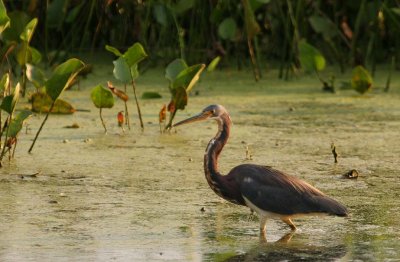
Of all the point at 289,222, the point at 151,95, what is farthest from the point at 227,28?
the point at 289,222

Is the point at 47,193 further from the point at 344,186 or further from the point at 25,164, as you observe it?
the point at 344,186

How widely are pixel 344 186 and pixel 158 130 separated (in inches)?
54.4

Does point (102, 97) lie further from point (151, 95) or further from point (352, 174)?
point (352, 174)

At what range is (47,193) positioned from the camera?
14.2ft

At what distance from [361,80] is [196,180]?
7.02 ft

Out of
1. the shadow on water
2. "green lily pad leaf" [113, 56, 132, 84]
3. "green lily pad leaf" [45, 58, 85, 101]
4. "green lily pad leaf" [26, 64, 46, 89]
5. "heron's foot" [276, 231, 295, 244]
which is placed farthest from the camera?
"green lily pad leaf" [26, 64, 46, 89]

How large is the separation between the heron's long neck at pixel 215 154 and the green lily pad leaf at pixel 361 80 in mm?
2414

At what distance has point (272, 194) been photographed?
3795 mm

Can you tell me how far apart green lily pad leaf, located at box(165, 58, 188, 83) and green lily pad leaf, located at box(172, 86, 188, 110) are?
9.5 inches

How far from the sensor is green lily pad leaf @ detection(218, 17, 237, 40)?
22.7 feet

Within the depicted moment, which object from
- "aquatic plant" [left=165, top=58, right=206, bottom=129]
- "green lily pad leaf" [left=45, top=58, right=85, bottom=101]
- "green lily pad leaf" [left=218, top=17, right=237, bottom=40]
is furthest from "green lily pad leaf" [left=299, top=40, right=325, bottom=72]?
"green lily pad leaf" [left=45, top=58, right=85, bottom=101]

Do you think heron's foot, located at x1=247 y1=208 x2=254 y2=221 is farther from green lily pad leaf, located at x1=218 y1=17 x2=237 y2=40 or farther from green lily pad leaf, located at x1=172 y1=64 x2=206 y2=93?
green lily pad leaf, located at x1=218 y1=17 x2=237 y2=40

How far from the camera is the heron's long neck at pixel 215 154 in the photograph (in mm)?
3980

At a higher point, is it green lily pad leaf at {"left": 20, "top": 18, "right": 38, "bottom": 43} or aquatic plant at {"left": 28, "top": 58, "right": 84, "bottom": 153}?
green lily pad leaf at {"left": 20, "top": 18, "right": 38, "bottom": 43}
